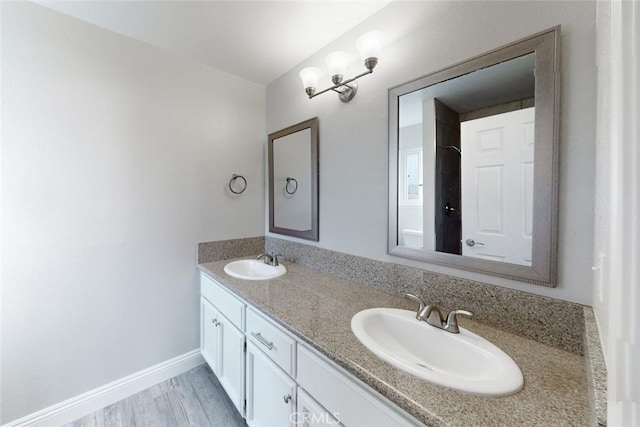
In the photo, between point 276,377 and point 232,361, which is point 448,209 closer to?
point 276,377

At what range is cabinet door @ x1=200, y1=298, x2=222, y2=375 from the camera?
1.70 metres

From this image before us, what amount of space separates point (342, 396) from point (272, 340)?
444mm

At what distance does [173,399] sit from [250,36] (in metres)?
2.42

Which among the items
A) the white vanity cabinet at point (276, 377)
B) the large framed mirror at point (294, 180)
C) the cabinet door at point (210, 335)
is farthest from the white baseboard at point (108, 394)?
the large framed mirror at point (294, 180)

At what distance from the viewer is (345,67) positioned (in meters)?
1.58

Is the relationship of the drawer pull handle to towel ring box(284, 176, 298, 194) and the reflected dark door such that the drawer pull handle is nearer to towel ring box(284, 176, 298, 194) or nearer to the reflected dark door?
→ the reflected dark door

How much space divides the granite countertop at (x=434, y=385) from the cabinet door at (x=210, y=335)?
557 mm

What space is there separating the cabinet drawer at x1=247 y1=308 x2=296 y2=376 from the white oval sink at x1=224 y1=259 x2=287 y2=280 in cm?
47

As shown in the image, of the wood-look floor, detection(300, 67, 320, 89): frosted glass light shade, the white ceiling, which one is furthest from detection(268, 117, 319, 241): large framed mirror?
the wood-look floor

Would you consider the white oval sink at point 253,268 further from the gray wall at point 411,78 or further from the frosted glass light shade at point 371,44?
the frosted glass light shade at point 371,44

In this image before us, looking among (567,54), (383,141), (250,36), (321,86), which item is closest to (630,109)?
(567,54)

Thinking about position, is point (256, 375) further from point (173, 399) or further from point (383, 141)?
point (383, 141)

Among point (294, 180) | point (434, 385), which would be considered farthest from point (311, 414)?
point (294, 180)

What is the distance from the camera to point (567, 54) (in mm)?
887
